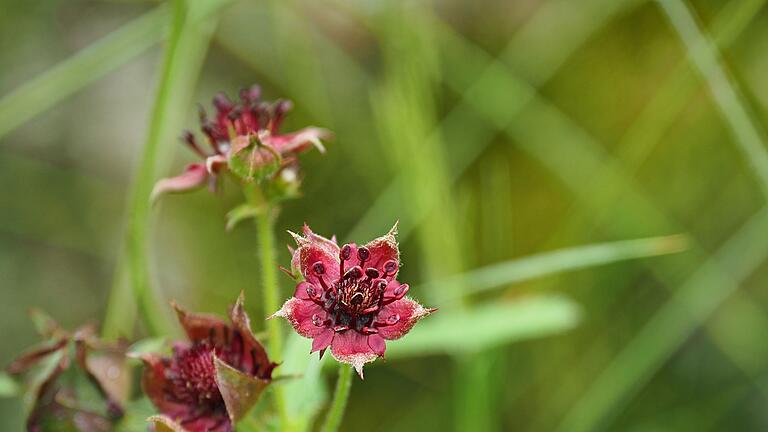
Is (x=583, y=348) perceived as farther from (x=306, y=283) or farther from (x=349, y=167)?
(x=306, y=283)

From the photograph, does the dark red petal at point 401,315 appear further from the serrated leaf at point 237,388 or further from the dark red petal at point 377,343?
the serrated leaf at point 237,388

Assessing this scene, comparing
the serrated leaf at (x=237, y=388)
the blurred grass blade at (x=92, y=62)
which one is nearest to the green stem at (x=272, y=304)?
the serrated leaf at (x=237, y=388)

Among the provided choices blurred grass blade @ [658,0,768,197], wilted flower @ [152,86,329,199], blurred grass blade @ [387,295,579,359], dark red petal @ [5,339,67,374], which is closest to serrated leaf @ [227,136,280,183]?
wilted flower @ [152,86,329,199]

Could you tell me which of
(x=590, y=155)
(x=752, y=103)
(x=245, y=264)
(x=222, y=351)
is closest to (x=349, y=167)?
(x=245, y=264)

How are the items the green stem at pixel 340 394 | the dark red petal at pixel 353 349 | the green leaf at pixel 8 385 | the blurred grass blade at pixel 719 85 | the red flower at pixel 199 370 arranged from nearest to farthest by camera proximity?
1. the dark red petal at pixel 353 349
2. the green stem at pixel 340 394
3. the red flower at pixel 199 370
4. the green leaf at pixel 8 385
5. the blurred grass blade at pixel 719 85

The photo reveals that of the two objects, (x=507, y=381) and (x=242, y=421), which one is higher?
(x=507, y=381)

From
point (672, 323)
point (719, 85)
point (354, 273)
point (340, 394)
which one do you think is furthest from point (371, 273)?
point (672, 323)

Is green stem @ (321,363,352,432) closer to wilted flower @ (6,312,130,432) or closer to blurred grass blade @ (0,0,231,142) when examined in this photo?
wilted flower @ (6,312,130,432)
